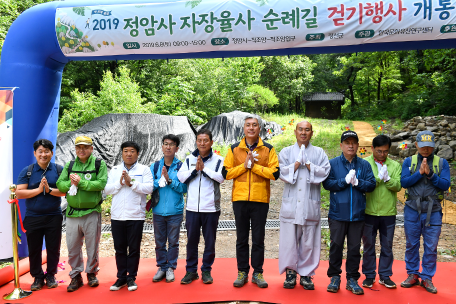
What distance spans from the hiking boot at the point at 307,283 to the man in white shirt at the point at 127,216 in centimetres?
176

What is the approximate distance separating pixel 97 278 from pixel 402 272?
360 cm

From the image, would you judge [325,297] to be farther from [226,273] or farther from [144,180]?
[144,180]

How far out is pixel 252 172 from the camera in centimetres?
355

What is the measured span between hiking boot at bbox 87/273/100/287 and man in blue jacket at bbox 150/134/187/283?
24.1 inches

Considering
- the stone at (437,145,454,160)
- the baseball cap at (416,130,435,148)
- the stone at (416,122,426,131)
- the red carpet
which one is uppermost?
the stone at (416,122,426,131)

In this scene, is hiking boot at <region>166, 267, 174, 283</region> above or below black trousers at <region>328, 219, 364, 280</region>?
below

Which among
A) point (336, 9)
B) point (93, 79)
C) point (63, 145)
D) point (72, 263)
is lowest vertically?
point (72, 263)

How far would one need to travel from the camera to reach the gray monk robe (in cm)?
351

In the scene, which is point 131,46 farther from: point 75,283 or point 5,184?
point 75,283

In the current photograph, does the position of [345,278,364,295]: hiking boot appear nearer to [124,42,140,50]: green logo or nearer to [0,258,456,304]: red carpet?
[0,258,456,304]: red carpet

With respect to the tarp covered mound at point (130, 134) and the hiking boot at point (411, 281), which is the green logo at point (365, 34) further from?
the tarp covered mound at point (130, 134)

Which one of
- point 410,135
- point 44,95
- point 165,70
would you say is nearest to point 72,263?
point 44,95

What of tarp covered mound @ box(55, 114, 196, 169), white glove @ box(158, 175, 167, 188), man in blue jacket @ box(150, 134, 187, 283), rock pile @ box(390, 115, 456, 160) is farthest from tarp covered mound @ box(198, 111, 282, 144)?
white glove @ box(158, 175, 167, 188)

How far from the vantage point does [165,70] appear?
20812 mm
